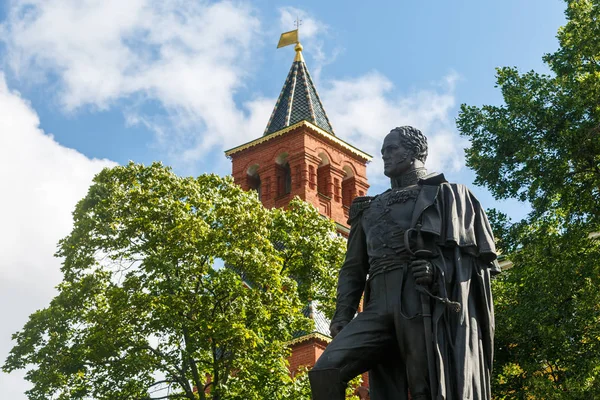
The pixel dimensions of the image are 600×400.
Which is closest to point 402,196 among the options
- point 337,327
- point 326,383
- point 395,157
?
point 395,157

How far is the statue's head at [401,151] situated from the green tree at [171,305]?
16.3 metres

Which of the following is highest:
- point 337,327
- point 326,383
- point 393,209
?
point 393,209

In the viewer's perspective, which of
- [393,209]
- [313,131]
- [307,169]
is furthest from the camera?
[313,131]

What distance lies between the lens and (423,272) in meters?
6.50

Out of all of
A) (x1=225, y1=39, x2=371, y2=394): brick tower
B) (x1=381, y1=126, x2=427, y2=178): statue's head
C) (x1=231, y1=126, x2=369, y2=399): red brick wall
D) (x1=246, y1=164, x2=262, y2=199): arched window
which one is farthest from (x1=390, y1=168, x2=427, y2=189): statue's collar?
(x1=246, y1=164, x2=262, y2=199): arched window

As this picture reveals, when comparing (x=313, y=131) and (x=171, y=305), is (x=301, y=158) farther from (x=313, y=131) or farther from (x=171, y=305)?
(x=171, y=305)

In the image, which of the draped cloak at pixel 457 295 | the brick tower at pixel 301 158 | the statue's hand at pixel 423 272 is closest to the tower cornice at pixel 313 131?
the brick tower at pixel 301 158

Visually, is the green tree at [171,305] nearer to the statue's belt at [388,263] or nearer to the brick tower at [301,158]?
the statue's belt at [388,263]

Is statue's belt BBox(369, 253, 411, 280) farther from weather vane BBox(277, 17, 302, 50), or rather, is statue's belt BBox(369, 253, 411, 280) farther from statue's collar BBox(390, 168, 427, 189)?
weather vane BBox(277, 17, 302, 50)

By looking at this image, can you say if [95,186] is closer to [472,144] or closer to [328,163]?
[472,144]

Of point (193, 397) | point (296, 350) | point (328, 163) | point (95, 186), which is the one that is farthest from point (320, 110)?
point (193, 397)

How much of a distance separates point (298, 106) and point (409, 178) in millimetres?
53440

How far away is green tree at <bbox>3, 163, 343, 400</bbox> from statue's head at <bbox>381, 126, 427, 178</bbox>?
16297 mm

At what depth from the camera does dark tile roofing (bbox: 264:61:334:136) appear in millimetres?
60156
